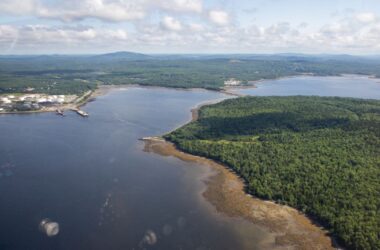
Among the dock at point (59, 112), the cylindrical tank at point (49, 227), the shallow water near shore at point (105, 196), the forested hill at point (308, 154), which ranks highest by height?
the forested hill at point (308, 154)

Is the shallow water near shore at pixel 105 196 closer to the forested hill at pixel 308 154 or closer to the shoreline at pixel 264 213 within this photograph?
the shoreline at pixel 264 213

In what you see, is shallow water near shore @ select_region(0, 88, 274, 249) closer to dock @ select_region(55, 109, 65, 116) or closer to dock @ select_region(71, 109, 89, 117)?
dock @ select_region(71, 109, 89, 117)

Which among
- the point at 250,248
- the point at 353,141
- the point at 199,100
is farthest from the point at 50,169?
the point at 199,100

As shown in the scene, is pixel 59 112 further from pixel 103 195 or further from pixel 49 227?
pixel 49 227

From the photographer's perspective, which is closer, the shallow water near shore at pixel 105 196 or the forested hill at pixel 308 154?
the shallow water near shore at pixel 105 196

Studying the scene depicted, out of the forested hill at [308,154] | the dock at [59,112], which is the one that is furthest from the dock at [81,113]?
the forested hill at [308,154]

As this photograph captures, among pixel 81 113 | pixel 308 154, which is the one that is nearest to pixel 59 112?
pixel 81 113

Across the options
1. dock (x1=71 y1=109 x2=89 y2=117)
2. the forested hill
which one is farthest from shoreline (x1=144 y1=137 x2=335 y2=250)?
dock (x1=71 y1=109 x2=89 y2=117)
